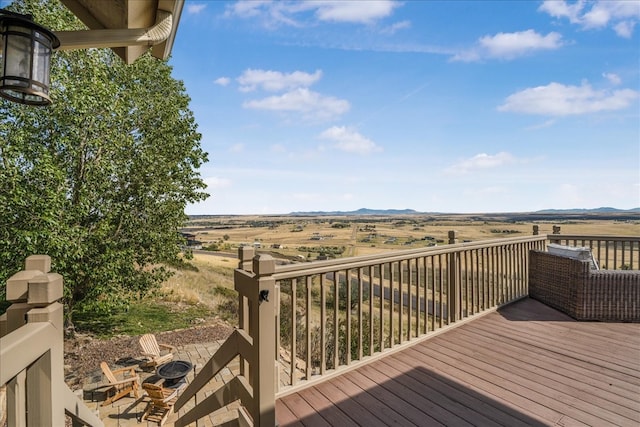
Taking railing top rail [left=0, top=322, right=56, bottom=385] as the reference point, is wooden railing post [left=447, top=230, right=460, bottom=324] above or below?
below

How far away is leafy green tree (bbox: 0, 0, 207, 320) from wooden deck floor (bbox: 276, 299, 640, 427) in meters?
5.27

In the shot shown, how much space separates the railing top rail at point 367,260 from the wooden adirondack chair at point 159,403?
4.33 meters

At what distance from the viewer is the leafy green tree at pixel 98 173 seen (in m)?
5.29

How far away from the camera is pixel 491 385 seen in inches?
103

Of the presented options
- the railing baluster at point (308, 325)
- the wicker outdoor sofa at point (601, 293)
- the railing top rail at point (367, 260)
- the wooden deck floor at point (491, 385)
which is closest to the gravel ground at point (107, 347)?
the railing baluster at point (308, 325)

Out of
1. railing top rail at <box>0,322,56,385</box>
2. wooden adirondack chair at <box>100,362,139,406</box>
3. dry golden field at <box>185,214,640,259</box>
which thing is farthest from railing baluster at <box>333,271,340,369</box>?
dry golden field at <box>185,214,640,259</box>

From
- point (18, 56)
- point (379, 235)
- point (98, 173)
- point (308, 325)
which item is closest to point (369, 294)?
point (308, 325)

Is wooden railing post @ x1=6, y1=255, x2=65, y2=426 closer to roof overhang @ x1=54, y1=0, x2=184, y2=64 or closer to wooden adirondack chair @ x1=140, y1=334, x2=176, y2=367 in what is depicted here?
roof overhang @ x1=54, y1=0, x2=184, y2=64

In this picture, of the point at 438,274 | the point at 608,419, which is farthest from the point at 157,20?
the point at 608,419

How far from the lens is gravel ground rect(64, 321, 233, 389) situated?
21.5 feet

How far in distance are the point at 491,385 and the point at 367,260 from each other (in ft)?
4.70

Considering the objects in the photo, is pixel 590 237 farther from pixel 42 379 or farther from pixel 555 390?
pixel 42 379

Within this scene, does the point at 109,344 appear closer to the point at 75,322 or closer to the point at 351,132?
the point at 75,322

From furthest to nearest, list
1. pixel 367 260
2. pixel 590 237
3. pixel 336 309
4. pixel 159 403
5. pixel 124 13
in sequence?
pixel 590 237, pixel 159 403, pixel 367 260, pixel 336 309, pixel 124 13
